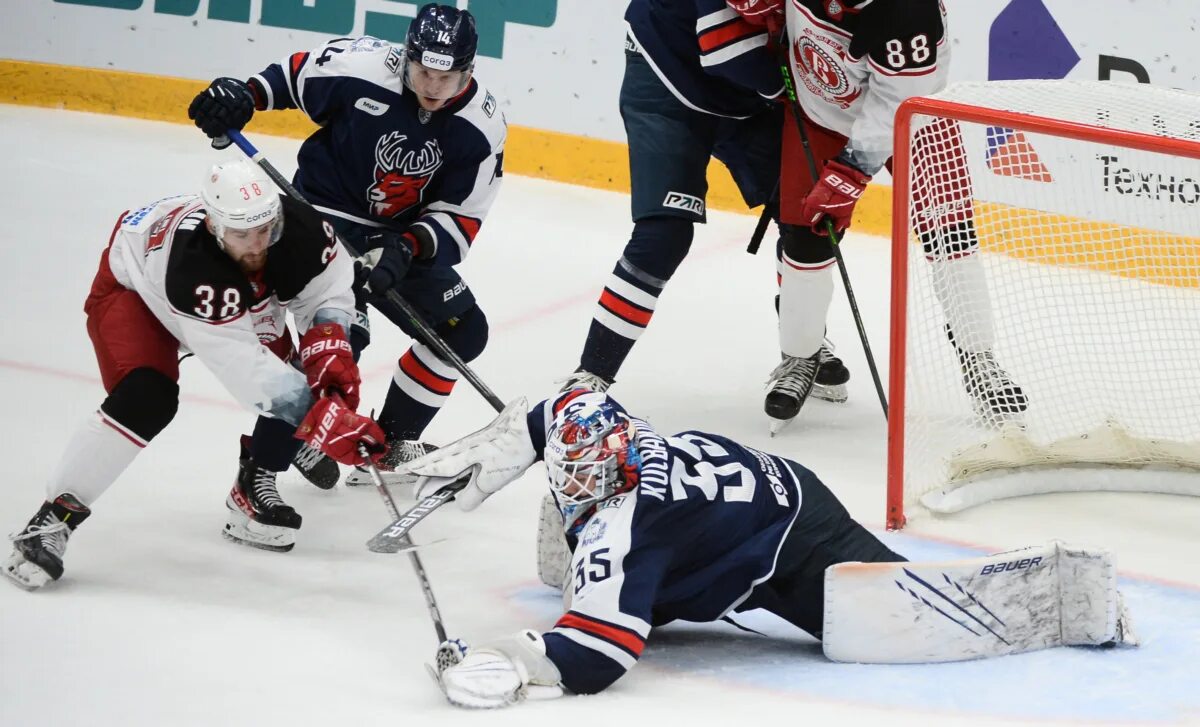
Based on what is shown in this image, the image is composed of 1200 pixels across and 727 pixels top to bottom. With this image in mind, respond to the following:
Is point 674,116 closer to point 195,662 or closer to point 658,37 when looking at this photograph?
point 658,37

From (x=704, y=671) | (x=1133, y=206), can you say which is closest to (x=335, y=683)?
(x=704, y=671)

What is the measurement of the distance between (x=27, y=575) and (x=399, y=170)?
1.20m

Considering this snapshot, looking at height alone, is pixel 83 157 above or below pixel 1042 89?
below

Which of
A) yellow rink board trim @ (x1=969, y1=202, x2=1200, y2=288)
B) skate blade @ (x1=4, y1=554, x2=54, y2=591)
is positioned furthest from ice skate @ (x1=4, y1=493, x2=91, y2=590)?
yellow rink board trim @ (x1=969, y1=202, x2=1200, y2=288)

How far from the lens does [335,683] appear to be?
264cm

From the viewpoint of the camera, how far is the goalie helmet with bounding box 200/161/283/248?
288cm

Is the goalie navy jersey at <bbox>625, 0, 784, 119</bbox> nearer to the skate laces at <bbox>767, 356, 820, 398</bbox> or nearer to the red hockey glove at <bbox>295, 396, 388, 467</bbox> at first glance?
the skate laces at <bbox>767, 356, 820, 398</bbox>

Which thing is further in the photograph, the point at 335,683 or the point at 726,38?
the point at 726,38

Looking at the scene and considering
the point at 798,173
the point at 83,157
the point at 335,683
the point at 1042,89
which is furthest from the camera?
the point at 83,157

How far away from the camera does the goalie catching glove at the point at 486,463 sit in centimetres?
288

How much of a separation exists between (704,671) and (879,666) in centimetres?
30

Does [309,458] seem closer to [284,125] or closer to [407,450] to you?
[407,450]

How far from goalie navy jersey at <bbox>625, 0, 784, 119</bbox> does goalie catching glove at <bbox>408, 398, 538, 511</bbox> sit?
1.32 metres

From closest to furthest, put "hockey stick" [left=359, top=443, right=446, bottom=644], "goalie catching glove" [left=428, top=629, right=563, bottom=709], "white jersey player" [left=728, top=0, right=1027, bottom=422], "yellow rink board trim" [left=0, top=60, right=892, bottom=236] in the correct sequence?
"goalie catching glove" [left=428, top=629, right=563, bottom=709] < "hockey stick" [left=359, top=443, right=446, bottom=644] < "white jersey player" [left=728, top=0, right=1027, bottom=422] < "yellow rink board trim" [left=0, top=60, right=892, bottom=236]
